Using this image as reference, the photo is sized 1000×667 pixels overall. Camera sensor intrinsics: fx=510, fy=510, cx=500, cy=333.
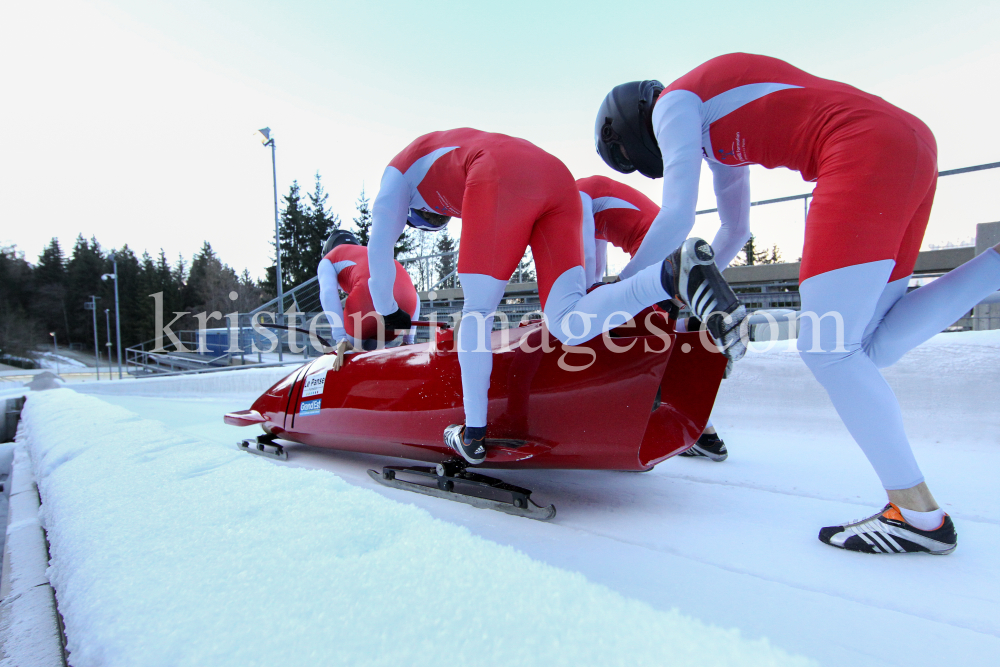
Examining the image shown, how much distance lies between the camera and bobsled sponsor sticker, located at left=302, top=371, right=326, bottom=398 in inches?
89.1

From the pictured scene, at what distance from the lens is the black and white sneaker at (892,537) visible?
999mm

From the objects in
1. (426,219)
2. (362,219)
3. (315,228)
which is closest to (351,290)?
(426,219)

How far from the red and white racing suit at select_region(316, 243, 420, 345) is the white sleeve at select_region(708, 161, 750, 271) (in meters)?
1.97

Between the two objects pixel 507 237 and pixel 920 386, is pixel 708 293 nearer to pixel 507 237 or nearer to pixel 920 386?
pixel 507 237

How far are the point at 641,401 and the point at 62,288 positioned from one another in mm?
53800

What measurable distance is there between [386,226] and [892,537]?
164cm

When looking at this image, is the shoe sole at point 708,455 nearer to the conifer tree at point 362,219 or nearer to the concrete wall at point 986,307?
the concrete wall at point 986,307

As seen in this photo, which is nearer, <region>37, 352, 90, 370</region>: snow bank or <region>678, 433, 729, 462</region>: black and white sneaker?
<region>678, 433, 729, 462</region>: black and white sneaker

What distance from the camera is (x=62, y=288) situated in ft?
135

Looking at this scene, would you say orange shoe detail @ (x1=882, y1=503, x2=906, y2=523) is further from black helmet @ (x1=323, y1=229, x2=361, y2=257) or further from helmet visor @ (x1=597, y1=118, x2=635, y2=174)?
black helmet @ (x1=323, y1=229, x2=361, y2=257)

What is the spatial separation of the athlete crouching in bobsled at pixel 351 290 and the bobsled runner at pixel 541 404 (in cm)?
124

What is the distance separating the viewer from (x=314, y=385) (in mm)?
2307

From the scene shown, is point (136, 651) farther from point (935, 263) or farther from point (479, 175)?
point (935, 263)

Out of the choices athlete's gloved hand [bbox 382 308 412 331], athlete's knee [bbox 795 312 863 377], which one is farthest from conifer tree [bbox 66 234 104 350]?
athlete's knee [bbox 795 312 863 377]
